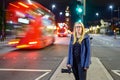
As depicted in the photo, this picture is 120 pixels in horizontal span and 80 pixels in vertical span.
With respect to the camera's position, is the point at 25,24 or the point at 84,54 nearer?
the point at 84,54

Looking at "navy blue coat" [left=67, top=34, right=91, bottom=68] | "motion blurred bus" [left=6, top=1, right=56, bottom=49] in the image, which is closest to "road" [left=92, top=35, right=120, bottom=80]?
"motion blurred bus" [left=6, top=1, right=56, bottom=49]

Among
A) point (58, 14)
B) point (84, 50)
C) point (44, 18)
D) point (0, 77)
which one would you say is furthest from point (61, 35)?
point (84, 50)

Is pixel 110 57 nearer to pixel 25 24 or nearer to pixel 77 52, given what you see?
pixel 25 24

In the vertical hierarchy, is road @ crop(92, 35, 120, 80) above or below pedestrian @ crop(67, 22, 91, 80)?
below

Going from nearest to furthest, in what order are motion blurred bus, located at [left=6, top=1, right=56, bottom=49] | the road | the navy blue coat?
the navy blue coat
the road
motion blurred bus, located at [left=6, top=1, right=56, bottom=49]

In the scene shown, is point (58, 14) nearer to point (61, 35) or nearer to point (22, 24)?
point (61, 35)

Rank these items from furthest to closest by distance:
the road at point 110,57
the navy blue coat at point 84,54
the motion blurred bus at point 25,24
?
1. the motion blurred bus at point 25,24
2. the road at point 110,57
3. the navy blue coat at point 84,54

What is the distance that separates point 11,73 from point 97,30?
140370 mm

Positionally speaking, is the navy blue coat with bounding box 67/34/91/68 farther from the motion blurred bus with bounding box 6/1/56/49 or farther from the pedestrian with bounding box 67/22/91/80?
the motion blurred bus with bounding box 6/1/56/49


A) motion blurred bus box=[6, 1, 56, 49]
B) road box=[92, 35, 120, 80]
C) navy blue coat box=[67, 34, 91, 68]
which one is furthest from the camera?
motion blurred bus box=[6, 1, 56, 49]

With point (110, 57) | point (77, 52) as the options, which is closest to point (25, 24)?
point (110, 57)

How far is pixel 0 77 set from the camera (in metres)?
13.3

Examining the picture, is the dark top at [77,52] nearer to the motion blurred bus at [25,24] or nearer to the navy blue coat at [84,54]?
the navy blue coat at [84,54]

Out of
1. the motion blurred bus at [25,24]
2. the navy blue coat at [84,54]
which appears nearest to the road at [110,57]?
the motion blurred bus at [25,24]
